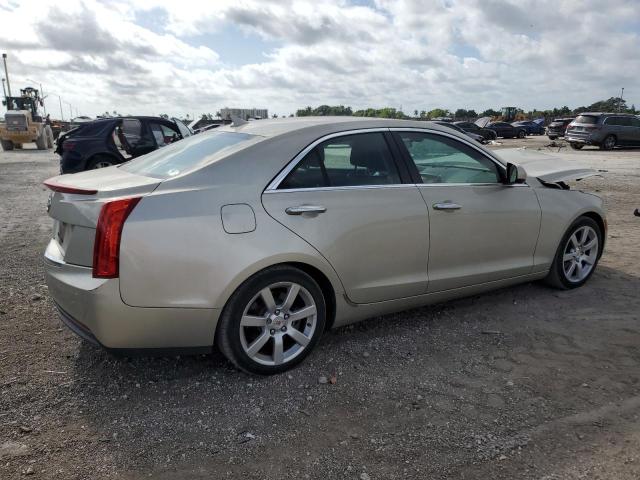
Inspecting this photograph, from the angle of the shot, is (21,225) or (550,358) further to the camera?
(21,225)

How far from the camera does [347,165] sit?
138 inches

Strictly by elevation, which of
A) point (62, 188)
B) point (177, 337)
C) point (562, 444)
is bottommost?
point (562, 444)

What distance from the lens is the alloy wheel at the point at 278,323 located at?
3.11 m

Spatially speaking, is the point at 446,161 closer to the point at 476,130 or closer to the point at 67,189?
the point at 67,189

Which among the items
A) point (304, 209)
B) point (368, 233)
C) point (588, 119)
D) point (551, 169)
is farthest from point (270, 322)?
point (588, 119)

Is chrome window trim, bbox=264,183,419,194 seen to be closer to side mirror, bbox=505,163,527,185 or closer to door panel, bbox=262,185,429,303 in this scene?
door panel, bbox=262,185,429,303

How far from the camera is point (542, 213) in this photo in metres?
4.38

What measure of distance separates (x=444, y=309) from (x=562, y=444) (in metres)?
1.80

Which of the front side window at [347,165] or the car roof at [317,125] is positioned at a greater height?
the car roof at [317,125]

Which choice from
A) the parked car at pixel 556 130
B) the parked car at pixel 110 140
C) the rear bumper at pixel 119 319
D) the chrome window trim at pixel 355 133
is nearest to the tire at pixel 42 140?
the parked car at pixel 110 140

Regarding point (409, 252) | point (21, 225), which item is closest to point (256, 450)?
point (409, 252)

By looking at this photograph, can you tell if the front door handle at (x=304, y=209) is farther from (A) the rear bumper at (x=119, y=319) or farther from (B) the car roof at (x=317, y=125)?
(A) the rear bumper at (x=119, y=319)

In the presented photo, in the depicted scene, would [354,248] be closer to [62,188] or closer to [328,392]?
[328,392]

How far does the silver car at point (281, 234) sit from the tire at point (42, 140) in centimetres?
2964
